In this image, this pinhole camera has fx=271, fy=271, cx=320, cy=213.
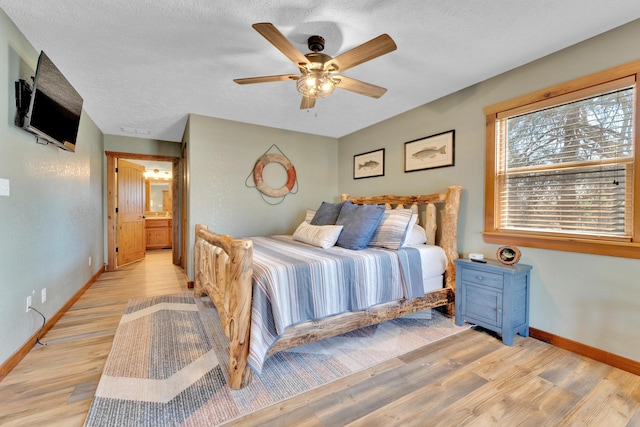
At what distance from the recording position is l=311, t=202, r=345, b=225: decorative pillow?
318 cm

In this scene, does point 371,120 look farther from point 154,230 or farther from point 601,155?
point 154,230

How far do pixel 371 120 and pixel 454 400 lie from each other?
130 inches

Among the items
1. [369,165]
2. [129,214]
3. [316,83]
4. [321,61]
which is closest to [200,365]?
[316,83]

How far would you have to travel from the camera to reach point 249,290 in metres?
1.68

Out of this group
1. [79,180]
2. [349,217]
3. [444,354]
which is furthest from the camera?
[79,180]

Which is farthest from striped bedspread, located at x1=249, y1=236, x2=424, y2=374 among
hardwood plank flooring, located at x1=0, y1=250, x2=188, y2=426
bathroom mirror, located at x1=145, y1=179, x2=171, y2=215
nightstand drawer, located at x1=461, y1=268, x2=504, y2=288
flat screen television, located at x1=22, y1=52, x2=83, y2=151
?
bathroom mirror, located at x1=145, y1=179, x2=171, y2=215

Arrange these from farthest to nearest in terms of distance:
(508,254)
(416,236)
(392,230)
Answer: (416,236)
(392,230)
(508,254)

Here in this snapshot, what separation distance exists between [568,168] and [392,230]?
145 cm

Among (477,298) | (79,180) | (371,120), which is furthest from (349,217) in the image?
(79,180)

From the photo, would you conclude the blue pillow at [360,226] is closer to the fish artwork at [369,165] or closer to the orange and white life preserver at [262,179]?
the fish artwork at [369,165]

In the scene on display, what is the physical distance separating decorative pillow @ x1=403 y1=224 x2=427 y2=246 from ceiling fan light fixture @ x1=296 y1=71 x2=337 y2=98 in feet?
5.35

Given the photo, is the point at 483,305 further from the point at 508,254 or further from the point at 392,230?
the point at 392,230

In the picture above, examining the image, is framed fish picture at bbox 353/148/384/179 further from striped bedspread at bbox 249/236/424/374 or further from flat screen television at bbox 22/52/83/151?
flat screen television at bbox 22/52/83/151

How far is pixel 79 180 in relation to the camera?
11.0 feet
